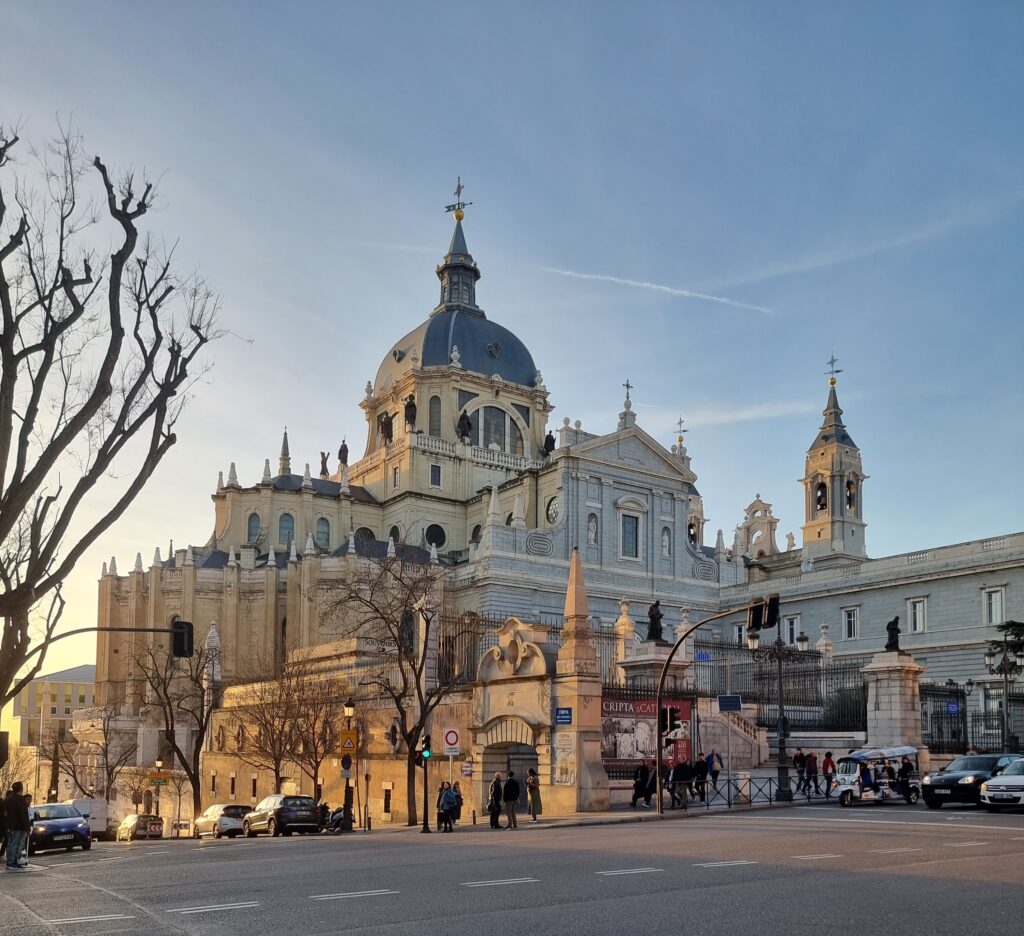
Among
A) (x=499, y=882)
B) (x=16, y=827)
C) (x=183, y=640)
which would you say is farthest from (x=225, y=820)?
(x=499, y=882)

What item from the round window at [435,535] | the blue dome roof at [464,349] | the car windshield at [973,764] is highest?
the blue dome roof at [464,349]

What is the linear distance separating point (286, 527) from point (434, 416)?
13.0m

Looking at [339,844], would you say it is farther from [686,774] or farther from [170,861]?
[686,774]

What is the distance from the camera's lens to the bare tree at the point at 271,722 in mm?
42656

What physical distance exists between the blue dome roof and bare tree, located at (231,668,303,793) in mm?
Answer: 38847

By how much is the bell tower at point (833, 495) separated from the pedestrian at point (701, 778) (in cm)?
5222

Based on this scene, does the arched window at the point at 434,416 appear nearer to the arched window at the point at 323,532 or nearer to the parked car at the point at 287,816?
the arched window at the point at 323,532

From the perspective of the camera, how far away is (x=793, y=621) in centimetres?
6588

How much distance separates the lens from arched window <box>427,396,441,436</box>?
81.9 metres

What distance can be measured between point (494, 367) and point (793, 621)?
100 feet

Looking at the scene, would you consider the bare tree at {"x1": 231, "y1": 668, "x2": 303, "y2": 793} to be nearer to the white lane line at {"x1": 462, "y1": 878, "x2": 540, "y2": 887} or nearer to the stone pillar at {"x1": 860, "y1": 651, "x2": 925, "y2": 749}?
the stone pillar at {"x1": 860, "y1": 651, "x2": 925, "y2": 749}

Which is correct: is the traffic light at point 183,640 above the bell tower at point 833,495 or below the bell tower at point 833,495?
below

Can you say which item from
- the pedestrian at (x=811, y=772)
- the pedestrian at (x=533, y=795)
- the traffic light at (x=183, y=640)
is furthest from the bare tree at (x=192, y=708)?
the pedestrian at (x=811, y=772)

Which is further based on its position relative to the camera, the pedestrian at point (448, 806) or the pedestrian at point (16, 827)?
the pedestrian at point (448, 806)
